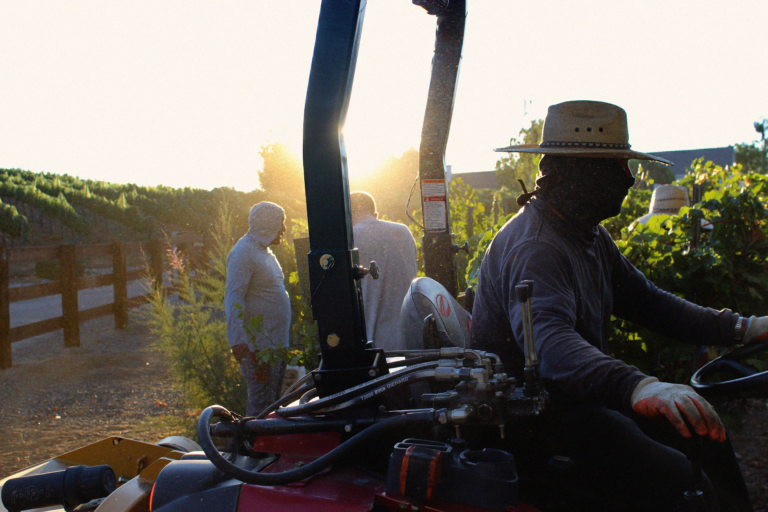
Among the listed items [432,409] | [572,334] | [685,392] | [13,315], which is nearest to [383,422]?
[432,409]

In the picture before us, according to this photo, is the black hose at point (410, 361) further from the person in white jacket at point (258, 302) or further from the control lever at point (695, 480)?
the person in white jacket at point (258, 302)

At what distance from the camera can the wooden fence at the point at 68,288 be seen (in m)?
7.70

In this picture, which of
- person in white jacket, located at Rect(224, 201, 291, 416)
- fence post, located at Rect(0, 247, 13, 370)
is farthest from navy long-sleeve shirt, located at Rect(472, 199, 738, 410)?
fence post, located at Rect(0, 247, 13, 370)

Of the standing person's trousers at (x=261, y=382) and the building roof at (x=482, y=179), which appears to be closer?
the standing person's trousers at (x=261, y=382)

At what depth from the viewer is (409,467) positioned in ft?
4.47

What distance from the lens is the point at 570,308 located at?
70.5 inches

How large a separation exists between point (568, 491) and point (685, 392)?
0.57m

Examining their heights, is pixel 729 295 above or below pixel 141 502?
above

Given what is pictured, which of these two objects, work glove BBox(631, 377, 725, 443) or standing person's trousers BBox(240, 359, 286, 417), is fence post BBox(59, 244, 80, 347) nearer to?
standing person's trousers BBox(240, 359, 286, 417)

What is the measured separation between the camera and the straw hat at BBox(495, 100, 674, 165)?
2019 millimetres

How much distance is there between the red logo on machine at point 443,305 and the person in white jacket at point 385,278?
58.9 inches

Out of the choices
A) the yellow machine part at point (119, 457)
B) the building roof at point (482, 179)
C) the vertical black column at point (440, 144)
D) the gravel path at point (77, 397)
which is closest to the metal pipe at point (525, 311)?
the yellow machine part at point (119, 457)

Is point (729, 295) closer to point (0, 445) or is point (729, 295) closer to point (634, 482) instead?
point (634, 482)

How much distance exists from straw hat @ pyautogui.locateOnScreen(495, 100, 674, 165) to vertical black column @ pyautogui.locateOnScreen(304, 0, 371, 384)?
2.33 ft
